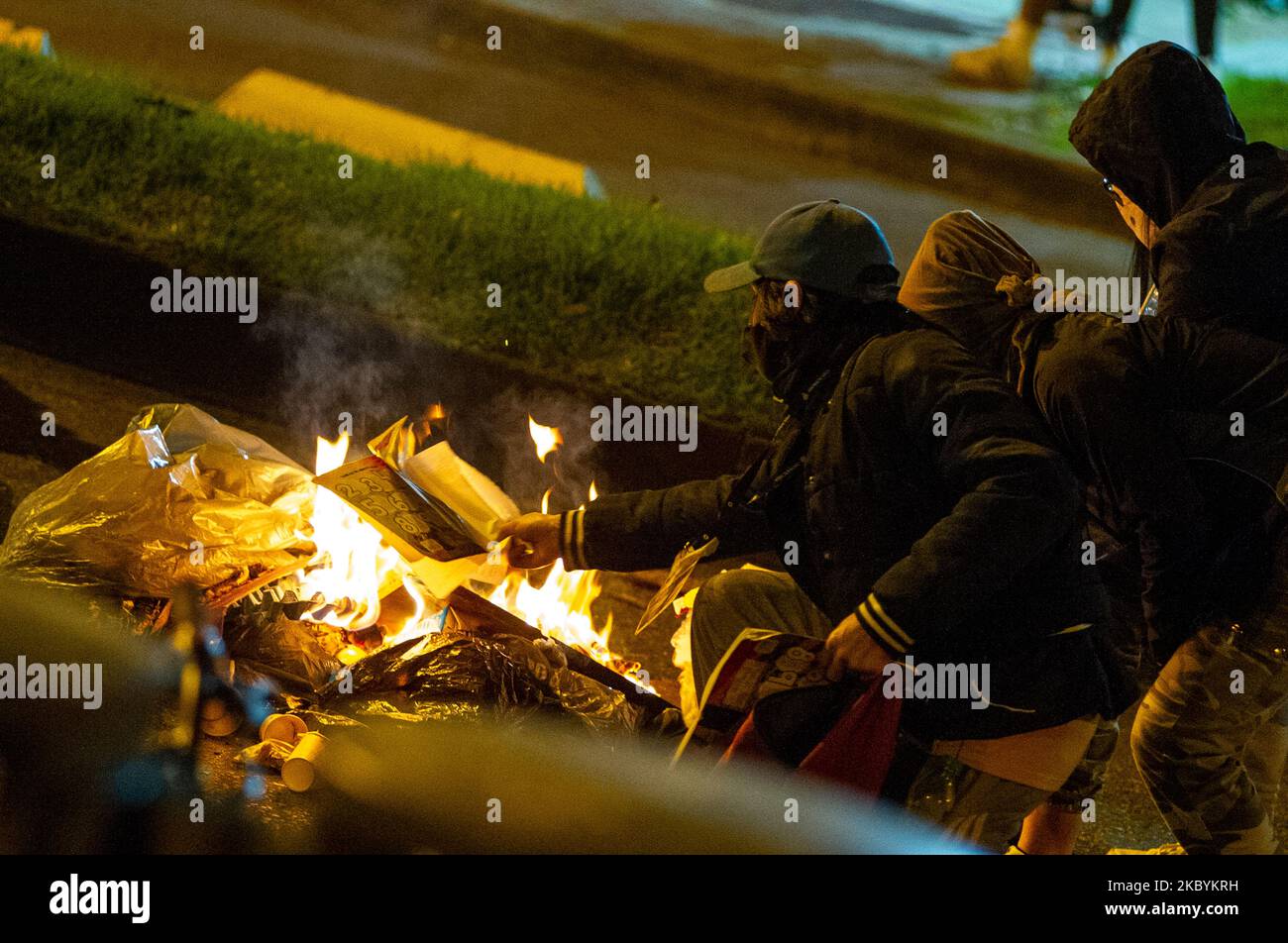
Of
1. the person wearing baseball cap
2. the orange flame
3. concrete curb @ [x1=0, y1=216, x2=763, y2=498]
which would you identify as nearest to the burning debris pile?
the orange flame

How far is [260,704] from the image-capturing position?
3.84m

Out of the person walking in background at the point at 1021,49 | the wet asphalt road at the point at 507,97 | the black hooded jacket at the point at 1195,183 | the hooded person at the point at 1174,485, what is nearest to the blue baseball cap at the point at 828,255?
the hooded person at the point at 1174,485

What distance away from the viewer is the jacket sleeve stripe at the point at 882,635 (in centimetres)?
302

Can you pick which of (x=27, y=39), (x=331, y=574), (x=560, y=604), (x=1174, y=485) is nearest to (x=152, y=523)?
(x=331, y=574)

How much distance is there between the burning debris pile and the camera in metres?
3.75

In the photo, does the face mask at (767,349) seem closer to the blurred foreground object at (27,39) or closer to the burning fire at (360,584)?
the burning fire at (360,584)

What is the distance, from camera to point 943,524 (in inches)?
118

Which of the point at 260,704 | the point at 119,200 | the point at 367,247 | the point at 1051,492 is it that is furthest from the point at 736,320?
the point at 1051,492

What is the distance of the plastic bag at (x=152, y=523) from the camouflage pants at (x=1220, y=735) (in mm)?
2174

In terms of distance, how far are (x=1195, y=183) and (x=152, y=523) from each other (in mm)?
2590

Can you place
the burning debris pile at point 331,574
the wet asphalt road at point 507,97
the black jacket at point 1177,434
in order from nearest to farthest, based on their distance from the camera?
the black jacket at point 1177,434 → the burning debris pile at point 331,574 → the wet asphalt road at point 507,97

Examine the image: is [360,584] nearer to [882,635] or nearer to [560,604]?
[560,604]

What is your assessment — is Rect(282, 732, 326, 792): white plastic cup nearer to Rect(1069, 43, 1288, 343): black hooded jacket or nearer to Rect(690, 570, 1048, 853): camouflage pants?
Rect(690, 570, 1048, 853): camouflage pants
